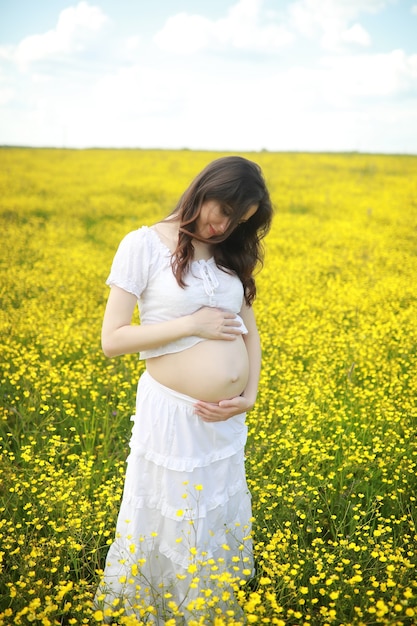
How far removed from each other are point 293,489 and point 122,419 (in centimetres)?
140

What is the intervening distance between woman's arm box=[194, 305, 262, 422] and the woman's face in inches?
17.6

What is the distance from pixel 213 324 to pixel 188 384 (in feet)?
0.84

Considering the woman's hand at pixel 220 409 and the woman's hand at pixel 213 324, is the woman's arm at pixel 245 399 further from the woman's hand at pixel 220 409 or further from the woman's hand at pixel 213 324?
the woman's hand at pixel 213 324

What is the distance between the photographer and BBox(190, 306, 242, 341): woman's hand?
6.84 ft

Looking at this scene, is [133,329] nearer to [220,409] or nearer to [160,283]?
[160,283]

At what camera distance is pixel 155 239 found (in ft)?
6.91

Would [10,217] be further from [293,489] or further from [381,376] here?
[293,489]

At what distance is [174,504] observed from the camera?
2205 millimetres

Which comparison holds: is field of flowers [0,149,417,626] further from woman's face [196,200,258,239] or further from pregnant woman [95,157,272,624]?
woman's face [196,200,258,239]

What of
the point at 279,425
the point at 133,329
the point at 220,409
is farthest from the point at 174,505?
the point at 279,425

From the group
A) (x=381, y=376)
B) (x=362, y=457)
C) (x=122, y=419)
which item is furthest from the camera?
(x=381, y=376)

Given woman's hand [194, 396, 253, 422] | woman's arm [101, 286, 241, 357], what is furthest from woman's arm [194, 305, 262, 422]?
woman's arm [101, 286, 241, 357]

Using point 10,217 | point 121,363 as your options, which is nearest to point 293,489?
point 121,363

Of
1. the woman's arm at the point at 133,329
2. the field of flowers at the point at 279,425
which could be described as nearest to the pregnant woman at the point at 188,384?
the woman's arm at the point at 133,329
